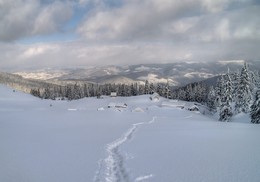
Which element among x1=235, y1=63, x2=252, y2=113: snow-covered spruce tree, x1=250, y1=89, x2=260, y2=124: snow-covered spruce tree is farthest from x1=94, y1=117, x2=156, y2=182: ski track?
x1=235, y1=63, x2=252, y2=113: snow-covered spruce tree

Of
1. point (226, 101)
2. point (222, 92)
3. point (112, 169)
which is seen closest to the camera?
point (112, 169)

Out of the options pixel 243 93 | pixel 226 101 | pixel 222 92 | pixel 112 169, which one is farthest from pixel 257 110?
pixel 112 169

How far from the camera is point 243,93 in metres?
76.4

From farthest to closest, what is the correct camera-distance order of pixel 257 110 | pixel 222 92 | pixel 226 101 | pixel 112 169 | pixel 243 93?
1. pixel 243 93
2. pixel 222 92
3. pixel 226 101
4. pixel 257 110
5. pixel 112 169

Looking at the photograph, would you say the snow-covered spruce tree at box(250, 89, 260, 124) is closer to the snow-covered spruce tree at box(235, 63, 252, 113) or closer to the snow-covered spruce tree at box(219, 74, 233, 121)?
the snow-covered spruce tree at box(219, 74, 233, 121)

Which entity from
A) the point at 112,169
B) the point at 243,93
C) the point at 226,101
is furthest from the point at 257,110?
the point at 112,169

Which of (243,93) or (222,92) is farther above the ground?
(222,92)

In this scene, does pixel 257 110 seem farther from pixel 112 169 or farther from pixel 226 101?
pixel 112 169

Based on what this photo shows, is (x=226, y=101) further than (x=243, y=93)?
No

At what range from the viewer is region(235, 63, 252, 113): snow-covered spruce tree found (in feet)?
250

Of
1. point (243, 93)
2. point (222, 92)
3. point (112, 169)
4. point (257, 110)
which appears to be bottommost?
point (112, 169)

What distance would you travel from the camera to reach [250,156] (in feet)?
61.4

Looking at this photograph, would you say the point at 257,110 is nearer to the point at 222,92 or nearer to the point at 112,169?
the point at 222,92

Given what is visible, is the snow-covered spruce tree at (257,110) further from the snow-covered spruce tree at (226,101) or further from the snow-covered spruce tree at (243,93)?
the snow-covered spruce tree at (243,93)
